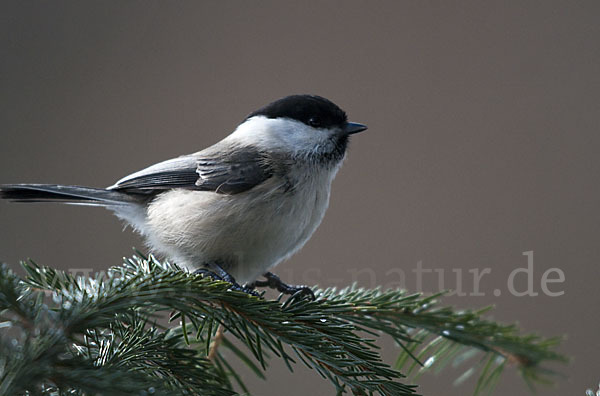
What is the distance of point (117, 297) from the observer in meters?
0.53

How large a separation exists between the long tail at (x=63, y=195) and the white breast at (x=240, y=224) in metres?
0.11

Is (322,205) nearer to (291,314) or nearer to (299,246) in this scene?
(299,246)

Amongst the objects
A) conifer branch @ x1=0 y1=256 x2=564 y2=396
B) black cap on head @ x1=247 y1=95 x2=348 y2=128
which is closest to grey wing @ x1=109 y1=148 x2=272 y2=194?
black cap on head @ x1=247 y1=95 x2=348 y2=128

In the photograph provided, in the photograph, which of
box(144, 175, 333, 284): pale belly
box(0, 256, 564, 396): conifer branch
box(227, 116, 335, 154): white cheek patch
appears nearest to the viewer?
box(0, 256, 564, 396): conifer branch

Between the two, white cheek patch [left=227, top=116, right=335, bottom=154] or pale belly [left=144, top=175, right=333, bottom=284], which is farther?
white cheek patch [left=227, top=116, right=335, bottom=154]

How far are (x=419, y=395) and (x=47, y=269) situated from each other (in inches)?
19.4

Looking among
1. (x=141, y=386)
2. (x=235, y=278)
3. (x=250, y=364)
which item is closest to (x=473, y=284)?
(x=235, y=278)

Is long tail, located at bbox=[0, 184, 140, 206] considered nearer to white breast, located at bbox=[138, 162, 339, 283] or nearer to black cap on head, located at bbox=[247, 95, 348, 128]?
white breast, located at bbox=[138, 162, 339, 283]

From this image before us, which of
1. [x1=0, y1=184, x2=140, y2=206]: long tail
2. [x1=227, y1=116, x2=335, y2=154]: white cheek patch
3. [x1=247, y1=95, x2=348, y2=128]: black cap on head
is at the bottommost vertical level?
[x1=0, y1=184, x2=140, y2=206]: long tail

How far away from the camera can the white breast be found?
0.96 metres

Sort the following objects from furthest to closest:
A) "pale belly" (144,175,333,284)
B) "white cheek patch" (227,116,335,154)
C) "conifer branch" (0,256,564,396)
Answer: "white cheek patch" (227,116,335,154) → "pale belly" (144,175,333,284) → "conifer branch" (0,256,564,396)

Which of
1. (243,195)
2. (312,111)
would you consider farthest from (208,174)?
(312,111)

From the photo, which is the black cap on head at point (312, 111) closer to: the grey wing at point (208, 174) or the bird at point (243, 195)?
the bird at point (243, 195)

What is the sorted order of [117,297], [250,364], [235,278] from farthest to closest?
[235,278]
[250,364]
[117,297]
